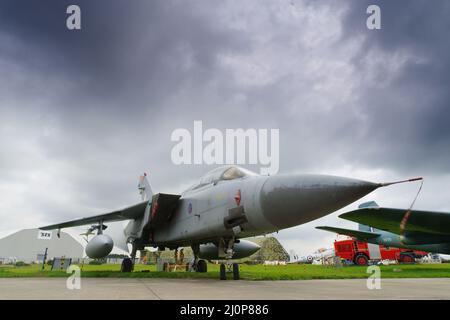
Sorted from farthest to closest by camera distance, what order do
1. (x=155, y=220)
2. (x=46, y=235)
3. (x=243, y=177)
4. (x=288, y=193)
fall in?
1. (x=46, y=235)
2. (x=155, y=220)
3. (x=243, y=177)
4. (x=288, y=193)

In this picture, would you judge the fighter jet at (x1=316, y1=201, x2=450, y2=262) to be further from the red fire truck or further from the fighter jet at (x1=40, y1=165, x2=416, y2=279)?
the red fire truck

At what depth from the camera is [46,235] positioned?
63.0 ft

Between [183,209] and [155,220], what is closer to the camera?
[183,209]

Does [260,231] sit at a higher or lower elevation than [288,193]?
lower

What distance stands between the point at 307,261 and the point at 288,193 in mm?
54477

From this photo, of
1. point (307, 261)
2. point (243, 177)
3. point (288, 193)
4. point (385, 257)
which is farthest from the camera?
point (307, 261)

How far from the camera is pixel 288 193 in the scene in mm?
6211

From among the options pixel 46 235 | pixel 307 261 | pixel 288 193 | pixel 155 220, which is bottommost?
pixel 307 261

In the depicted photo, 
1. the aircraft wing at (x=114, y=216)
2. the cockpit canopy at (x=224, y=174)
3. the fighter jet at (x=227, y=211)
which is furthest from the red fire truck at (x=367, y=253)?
the cockpit canopy at (x=224, y=174)

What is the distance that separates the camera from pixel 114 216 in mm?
14641

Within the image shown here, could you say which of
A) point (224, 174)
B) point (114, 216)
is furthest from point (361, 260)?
point (224, 174)

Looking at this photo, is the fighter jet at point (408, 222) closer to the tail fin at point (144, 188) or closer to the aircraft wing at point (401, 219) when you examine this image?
the aircraft wing at point (401, 219)

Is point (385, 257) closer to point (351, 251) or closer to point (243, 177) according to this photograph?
point (351, 251)
